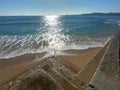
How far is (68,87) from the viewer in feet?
16.1

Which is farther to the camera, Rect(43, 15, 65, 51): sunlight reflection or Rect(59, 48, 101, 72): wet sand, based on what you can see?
Rect(43, 15, 65, 51): sunlight reflection

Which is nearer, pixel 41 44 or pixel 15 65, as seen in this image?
pixel 15 65

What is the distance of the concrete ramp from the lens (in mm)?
3705

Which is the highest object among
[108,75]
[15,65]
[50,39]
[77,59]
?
[108,75]

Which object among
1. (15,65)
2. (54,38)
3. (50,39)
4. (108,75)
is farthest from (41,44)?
(108,75)

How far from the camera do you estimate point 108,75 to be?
4348 mm

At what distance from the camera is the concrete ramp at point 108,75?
146 inches

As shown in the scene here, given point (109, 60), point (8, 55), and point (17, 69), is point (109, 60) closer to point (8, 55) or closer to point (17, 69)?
point (17, 69)

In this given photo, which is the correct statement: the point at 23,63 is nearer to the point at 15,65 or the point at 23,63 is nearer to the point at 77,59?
the point at 15,65

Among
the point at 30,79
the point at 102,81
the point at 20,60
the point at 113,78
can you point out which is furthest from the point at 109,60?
the point at 20,60

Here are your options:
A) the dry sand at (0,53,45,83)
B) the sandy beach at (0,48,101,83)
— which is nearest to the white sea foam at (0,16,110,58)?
the dry sand at (0,53,45,83)

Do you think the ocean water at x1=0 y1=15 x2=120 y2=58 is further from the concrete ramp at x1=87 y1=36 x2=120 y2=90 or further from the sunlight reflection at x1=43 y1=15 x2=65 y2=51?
the concrete ramp at x1=87 y1=36 x2=120 y2=90

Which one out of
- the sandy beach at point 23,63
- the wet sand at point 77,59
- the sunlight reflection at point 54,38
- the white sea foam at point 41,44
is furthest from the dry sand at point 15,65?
the sunlight reflection at point 54,38

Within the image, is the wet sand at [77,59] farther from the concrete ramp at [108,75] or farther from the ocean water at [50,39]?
the concrete ramp at [108,75]
